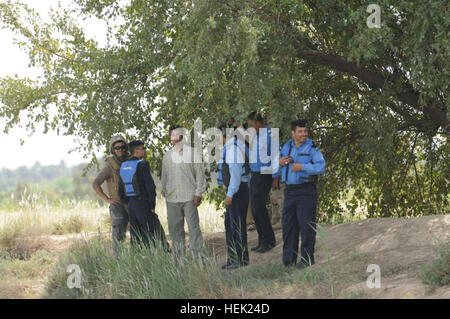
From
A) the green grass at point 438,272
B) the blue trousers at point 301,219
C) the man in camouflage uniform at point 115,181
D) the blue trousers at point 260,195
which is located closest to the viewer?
the green grass at point 438,272

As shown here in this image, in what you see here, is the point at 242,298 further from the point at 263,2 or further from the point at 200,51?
the point at 263,2

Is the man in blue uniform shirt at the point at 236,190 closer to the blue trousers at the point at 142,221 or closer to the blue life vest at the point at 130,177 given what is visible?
the blue trousers at the point at 142,221

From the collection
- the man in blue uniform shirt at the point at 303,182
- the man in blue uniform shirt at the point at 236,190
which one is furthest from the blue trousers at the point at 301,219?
the man in blue uniform shirt at the point at 236,190

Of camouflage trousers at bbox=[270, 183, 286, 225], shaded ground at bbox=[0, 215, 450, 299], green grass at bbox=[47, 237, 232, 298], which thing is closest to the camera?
shaded ground at bbox=[0, 215, 450, 299]

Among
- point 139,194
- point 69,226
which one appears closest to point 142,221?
point 139,194

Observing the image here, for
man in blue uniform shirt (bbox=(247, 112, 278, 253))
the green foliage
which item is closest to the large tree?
man in blue uniform shirt (bbox=(247, 112, 278, 253))

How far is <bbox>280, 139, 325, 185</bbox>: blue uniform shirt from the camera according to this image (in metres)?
7.80

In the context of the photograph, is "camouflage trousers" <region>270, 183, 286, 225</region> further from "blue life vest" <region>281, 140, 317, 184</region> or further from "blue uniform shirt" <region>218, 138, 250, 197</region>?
"blue life vest" <region>281, 140, 317, 184</region>

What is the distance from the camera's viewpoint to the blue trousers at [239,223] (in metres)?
8.64

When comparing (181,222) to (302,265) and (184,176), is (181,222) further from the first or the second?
(302,265)

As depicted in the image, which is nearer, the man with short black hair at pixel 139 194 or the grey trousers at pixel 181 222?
the man with short black hair at pixel 139 194

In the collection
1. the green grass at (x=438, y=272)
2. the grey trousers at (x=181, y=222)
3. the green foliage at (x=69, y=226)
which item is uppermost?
the grey trousers at (x=181, y=222)

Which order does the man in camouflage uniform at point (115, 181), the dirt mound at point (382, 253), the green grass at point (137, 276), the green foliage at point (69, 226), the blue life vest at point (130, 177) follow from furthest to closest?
the green foliage at point (69, 226) < the man in camouflage uniform at point (115, 181) < the blue life vest at point (130, 177) < the green grass at point (137, 276) < the dirt mound at point (382, 253)
